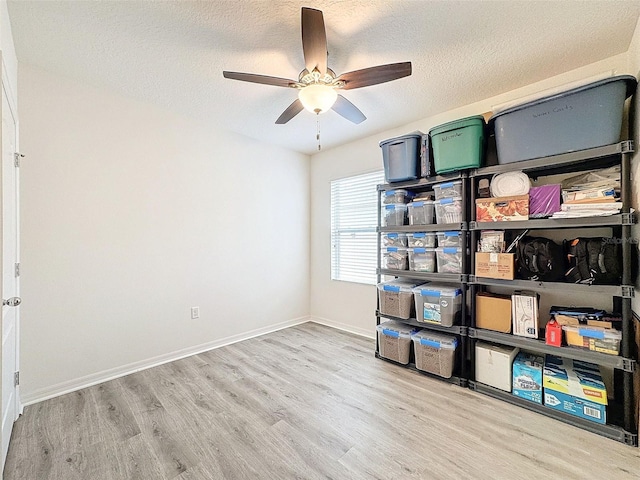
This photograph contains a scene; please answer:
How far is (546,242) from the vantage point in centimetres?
211

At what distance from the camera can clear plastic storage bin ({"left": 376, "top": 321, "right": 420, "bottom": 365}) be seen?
2.74 m

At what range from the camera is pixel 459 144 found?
2.39m

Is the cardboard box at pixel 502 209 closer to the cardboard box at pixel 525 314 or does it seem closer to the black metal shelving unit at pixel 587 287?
the black metal shelving unit at pixel 587 287

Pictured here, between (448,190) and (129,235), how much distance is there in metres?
2.97

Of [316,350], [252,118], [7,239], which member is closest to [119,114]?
[252,118]

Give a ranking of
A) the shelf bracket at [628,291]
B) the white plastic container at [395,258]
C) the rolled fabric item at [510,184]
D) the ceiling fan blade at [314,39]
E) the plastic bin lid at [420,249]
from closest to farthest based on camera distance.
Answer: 1. the ceiling fan blade at [314,39]
2. the shelf bracket at [628,291]
3. the rolled fabric item at [510,184]
4. the plastic bin lid at [420,249]
5. the white plastic container at [395,258]

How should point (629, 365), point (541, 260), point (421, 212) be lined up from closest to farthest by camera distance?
1. point (629, 365)
2. point (541, 260)
3. point (421, 212)

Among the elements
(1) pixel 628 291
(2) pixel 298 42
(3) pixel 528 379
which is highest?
(2) pixel 298 42

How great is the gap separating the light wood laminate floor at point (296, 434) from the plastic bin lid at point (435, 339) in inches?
12.6

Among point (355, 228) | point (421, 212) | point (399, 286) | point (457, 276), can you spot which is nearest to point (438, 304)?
point (457, 276)

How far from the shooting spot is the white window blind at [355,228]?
3.74 m

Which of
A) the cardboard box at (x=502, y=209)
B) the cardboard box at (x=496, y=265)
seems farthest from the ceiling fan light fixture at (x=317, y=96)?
the cardboard box at (x=496, y=265)

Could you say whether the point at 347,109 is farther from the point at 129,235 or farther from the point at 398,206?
the point at 129,235

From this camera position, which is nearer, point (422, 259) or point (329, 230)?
point (422, 259)
